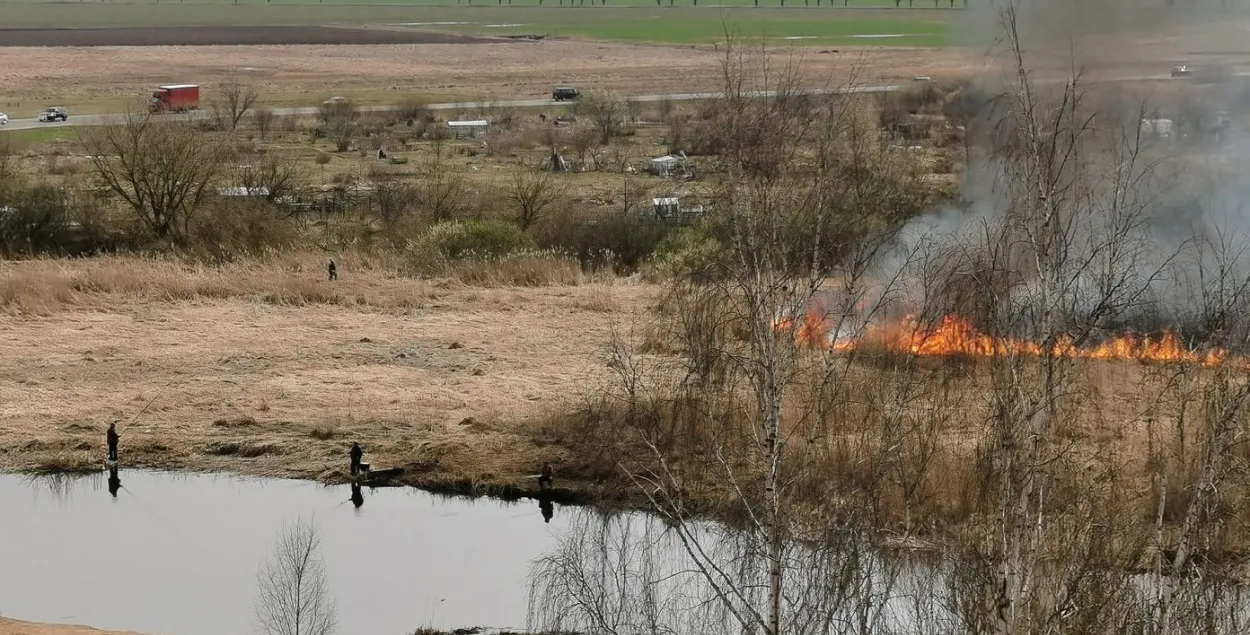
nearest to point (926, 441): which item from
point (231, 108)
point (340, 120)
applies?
point (340, 120)

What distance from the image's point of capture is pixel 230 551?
2539 centimetres

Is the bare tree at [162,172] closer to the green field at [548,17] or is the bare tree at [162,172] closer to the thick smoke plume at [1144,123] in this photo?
the thick smoke plume at [1144,123]

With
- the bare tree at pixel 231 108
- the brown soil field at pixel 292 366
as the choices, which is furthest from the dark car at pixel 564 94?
the brown soil field at pixel 292 366

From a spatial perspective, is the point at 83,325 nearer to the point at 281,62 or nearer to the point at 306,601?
the point at 306,601

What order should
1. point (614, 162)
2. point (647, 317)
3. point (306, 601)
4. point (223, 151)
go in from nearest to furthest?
point (306, 601), point (647, 317), point (223, 151), point (614, 162)

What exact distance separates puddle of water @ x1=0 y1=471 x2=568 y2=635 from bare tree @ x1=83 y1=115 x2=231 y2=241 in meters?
18.9

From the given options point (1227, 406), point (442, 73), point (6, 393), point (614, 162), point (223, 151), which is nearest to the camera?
point (1227, 406)

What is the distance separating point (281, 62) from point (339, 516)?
95.1 meters

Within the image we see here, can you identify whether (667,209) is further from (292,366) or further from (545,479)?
(545,479)

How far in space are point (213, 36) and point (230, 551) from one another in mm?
112233

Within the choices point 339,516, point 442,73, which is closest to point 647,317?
point 339,516

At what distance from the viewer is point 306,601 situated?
21984 millimetres

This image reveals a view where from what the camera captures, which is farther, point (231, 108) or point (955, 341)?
point (231, 108)

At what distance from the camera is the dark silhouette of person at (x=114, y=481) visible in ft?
92.5
